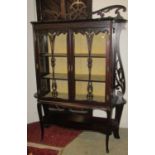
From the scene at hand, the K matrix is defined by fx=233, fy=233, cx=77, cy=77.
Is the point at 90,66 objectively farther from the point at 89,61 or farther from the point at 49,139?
the point at 49,139

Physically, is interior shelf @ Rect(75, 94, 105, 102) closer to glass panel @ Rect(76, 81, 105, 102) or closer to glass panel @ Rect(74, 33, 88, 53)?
glass panel @ Rect(76, 81, 105, 102)

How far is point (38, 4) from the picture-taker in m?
3.20

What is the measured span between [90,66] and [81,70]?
0.18m

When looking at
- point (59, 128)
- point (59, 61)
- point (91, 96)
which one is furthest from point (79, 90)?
point (59, 128)

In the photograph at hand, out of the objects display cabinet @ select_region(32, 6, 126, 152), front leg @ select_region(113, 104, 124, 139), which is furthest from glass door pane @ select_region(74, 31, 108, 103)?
front leg @ select_region(113, 104, 124, 139)

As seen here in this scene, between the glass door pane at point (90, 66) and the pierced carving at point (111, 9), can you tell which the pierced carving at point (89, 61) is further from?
the pierced carving at point (111, 9)

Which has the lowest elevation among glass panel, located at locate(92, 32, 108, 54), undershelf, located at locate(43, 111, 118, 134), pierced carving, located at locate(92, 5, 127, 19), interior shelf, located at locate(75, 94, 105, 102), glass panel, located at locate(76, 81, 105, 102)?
undershelf, located at locate(43, 111, 118, 134)

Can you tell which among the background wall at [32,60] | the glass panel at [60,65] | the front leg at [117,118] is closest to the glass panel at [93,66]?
the glass panel at [60,65]

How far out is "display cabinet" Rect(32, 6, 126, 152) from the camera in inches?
98.6

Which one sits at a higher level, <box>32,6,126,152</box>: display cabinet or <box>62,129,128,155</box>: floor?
<box>32,6,126,152</box>: display cabinet

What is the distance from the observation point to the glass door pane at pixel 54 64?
111 inches

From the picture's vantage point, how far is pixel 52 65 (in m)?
2.88

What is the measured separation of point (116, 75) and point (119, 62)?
161 mm
